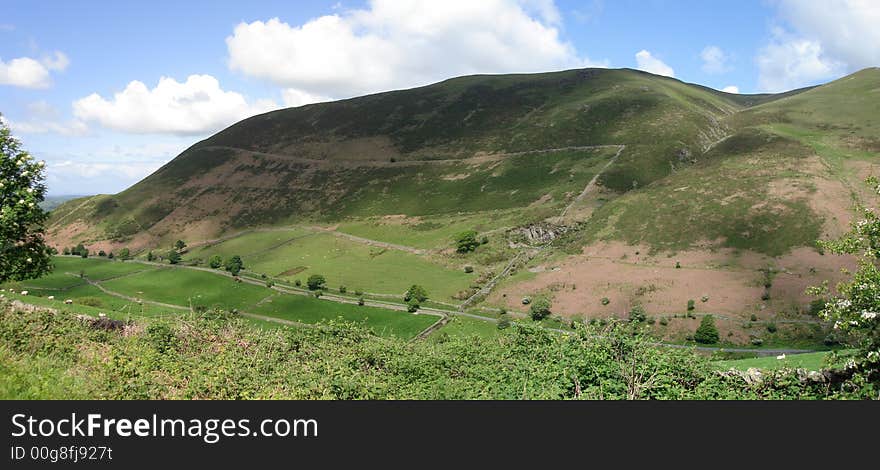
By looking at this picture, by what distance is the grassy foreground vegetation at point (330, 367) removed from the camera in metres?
13.6

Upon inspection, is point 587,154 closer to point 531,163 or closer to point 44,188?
point 531,163

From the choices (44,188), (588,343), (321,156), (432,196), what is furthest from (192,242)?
(588,343)

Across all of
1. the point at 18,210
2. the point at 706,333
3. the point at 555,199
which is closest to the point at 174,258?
the point at 555,199

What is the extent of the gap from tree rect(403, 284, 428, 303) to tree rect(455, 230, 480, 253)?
790 inches

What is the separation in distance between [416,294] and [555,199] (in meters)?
49.4

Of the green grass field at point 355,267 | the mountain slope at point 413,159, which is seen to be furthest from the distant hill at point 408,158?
the green grass field at point 355,267

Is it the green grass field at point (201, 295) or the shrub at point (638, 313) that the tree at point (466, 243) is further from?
the shrub at point (638, 313)

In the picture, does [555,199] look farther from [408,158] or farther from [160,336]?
[160,336]

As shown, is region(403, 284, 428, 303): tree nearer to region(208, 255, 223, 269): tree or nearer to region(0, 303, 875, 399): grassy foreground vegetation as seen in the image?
region(208, 255, 223, 269): tree

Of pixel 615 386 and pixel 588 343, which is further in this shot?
pixel 588 343

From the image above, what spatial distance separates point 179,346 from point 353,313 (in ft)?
187

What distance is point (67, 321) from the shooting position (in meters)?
19.8

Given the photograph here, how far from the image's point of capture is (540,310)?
6962 cm

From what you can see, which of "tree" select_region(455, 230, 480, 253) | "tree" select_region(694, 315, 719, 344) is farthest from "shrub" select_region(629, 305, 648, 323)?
"tree" select_region(455, 230, 480, 253)
